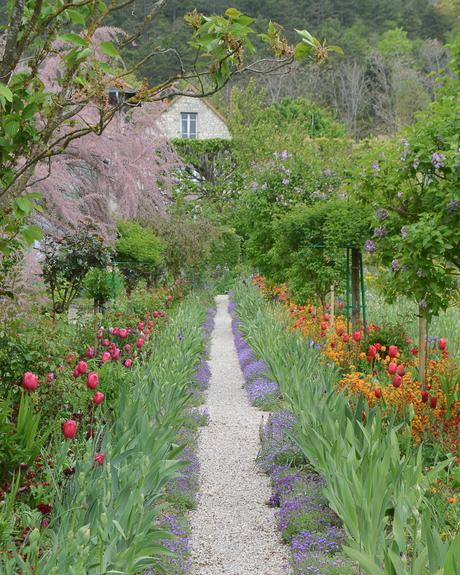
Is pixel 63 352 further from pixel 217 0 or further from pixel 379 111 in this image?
pixel 217 0

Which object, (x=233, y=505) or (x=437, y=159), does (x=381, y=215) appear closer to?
(x=437, y=159)

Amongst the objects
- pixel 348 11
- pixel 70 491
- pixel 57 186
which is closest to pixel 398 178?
pixel 70 491

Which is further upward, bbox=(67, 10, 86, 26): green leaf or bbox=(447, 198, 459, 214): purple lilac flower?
bbox=(67, 10, 86, 26): green leaf

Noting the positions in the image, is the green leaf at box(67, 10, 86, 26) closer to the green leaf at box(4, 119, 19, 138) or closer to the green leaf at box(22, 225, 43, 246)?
the green leaf at box(4, 119, 19, 138)

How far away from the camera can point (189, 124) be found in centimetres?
3475

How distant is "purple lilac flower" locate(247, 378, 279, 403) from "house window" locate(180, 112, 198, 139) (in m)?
26.8

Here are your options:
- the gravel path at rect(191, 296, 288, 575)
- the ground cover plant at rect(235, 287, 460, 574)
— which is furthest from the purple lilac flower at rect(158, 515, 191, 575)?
the ground cover plant at rect(235, 287, 460, 574)

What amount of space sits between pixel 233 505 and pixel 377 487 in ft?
6.69

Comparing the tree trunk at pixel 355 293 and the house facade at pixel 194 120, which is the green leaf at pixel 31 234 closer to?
the tree trunk at pixel 355 293

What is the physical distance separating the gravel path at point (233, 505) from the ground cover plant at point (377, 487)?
1.88 feet

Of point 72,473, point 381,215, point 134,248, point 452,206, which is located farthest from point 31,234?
point 134,248

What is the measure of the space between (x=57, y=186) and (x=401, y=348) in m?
6.18

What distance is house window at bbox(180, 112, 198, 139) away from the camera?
3466cm

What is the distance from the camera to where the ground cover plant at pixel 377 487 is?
268 cm
